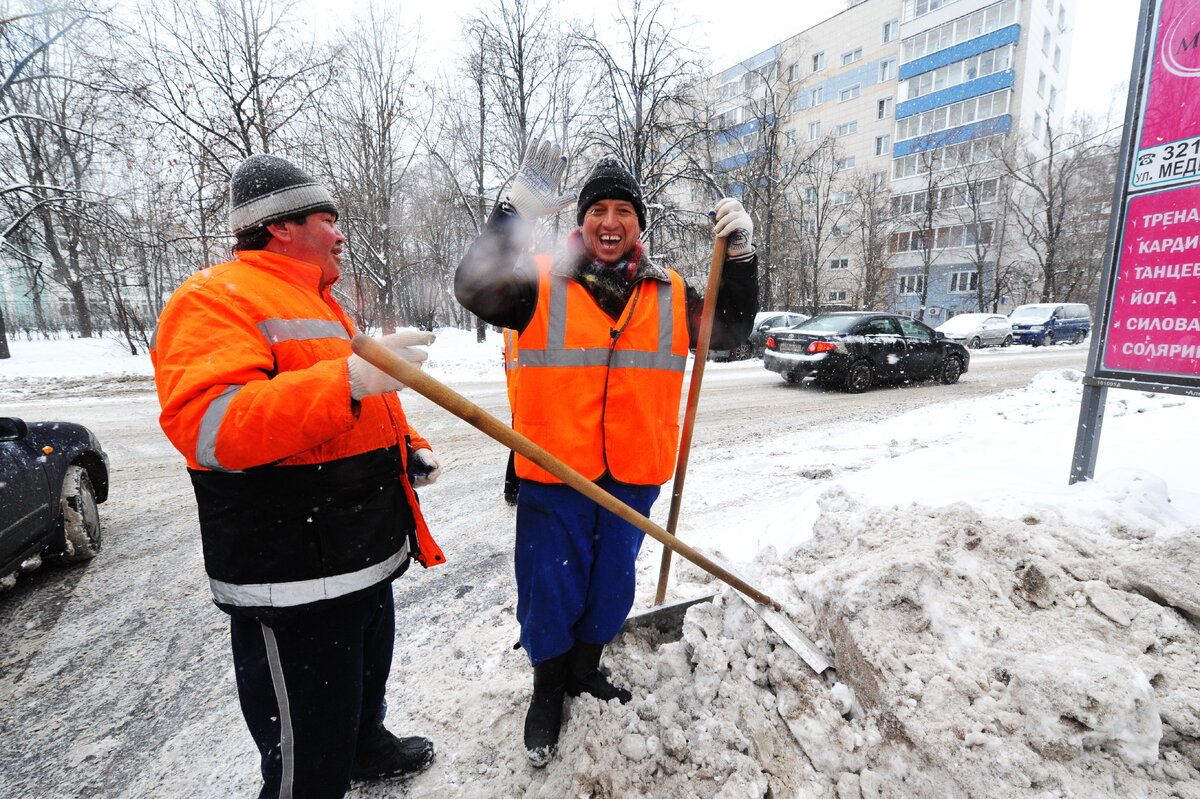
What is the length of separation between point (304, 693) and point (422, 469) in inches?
27.0

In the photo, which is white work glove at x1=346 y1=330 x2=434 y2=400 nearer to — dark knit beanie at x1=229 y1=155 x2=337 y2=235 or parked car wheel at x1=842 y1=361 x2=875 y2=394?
dark knit beanie at x1=229 y1=155 x2=337 y2=235

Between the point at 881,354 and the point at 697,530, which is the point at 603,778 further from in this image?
the point at 881,354

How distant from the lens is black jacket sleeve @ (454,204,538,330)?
69.9 inches

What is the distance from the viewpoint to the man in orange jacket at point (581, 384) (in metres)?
1.83

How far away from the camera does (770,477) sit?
5035 mm

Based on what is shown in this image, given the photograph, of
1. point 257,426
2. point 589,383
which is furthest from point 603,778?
point 257,426

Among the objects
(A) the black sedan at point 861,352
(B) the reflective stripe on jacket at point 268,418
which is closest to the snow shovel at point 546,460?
(B) the reflective stripe on jacket at point 268,418

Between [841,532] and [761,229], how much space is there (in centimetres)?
2031

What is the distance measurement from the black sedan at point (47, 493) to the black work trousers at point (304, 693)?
7.52 ft

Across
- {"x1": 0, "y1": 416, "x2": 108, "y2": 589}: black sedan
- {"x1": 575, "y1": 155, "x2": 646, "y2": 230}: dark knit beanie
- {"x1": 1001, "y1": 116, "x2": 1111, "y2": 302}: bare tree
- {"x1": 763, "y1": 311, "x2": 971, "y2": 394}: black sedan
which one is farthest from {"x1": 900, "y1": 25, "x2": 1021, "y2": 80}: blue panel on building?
{"x1": 0, "y1": 416, "x2": 108, "y2": 589}: black sedan

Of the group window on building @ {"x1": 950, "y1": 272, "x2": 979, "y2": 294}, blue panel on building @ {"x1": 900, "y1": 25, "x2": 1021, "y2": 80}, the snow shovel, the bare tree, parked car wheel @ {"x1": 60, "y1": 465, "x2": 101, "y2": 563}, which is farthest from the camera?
window on building @ {"x1": 950, "y1": 272, "x2": 979, "y2": 294}

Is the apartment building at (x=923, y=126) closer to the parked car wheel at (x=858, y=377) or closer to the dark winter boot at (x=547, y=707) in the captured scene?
the parked car wheel at (x=858, y=377)

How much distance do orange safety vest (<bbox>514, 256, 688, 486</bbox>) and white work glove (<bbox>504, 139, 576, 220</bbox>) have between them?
0.21m

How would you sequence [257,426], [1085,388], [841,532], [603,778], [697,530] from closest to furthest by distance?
[257,426], [603,778], [841,532], [1085,388], [697,530]
